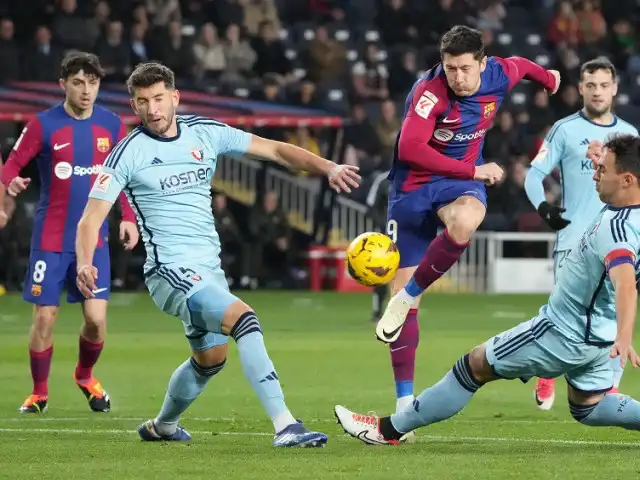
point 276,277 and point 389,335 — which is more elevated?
point 389,335

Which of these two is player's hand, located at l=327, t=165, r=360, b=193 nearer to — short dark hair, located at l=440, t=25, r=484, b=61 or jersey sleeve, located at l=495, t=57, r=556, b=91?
short dark hair, located at l=440, t=25, r=484, b=61

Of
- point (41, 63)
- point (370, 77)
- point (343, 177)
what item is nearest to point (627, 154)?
point (343, 177)

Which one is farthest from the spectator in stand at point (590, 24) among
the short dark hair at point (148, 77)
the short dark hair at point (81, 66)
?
the short dark hair at point (148, 77)

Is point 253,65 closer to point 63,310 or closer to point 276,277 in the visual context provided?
point 276,277

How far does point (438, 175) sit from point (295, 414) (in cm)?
184

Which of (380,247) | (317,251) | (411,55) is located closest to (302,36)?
(411,55)

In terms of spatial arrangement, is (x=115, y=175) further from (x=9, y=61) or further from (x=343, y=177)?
(x=9, y=61)

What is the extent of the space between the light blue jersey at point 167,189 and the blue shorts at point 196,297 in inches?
2.4

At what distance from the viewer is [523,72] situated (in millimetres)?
9133

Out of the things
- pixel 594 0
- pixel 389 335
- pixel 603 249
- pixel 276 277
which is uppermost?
pixel 594 0

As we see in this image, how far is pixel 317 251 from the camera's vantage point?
22516 millimetres

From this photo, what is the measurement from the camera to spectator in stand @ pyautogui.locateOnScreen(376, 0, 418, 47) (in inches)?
1013

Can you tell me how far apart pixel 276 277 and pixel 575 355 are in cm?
1595

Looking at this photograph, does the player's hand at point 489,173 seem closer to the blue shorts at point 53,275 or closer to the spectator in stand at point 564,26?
the blue shorts at point 53,275
